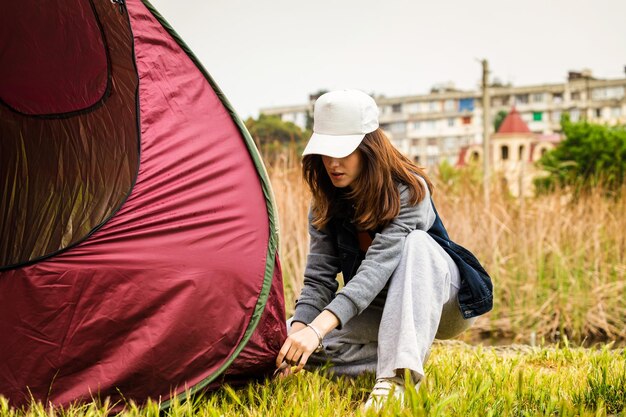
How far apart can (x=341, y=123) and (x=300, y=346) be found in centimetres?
60

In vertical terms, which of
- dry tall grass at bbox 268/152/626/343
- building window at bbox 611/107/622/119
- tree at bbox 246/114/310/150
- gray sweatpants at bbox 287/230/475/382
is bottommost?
building window at bbox 611/107/622/119

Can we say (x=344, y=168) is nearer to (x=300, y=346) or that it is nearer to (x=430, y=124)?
(x=300, y=346)

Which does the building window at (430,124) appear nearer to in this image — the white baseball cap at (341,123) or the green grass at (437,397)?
the green grass at (437,397)

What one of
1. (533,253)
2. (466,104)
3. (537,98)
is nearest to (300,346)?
(533,253)

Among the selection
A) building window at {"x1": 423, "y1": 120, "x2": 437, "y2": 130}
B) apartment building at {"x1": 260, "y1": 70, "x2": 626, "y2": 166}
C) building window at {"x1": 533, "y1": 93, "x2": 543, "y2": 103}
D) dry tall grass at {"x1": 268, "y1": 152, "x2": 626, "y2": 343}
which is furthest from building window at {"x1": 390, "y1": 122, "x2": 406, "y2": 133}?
dry tall grass at {"x1": 268, "y1": 152, "x2": 626, "y2": 343}

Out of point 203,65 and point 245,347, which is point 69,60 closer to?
point 203,65

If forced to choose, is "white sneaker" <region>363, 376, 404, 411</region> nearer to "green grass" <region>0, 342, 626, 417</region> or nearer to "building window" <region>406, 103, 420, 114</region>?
"green grass" <region>0, 342, 626, 417</region>

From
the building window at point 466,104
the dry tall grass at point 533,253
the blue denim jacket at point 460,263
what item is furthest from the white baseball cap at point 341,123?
the building window at point 466,104

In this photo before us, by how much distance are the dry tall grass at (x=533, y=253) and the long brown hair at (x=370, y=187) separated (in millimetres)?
2072

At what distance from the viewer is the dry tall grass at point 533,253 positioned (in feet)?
15.3

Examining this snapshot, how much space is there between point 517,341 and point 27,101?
280 centimetres

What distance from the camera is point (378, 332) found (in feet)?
7.72

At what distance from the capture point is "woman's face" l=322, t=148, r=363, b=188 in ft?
7.41

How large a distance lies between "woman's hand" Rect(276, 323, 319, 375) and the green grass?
87 millimetres
